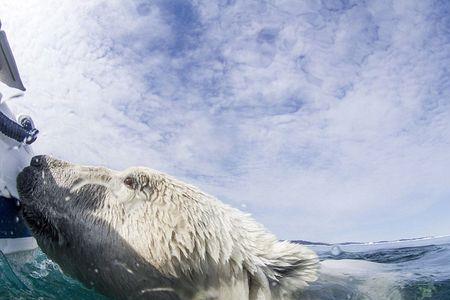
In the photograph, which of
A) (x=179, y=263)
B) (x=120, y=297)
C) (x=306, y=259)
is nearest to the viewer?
(x=179, y=263)

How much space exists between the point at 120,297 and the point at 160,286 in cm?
47

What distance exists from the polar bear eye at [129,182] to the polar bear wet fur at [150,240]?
1 cm

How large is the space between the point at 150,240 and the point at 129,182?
80 cm

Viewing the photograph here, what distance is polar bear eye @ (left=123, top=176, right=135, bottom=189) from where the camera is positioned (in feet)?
13.1

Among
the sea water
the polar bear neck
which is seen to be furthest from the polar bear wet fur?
the sea water

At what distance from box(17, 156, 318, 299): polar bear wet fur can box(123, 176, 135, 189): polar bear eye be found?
11 mm

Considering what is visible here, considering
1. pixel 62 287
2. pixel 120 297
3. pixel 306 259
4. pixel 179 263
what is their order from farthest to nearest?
pixel 62 287 < pixel 306 259 < pixel 120 297 < pixel 179 263

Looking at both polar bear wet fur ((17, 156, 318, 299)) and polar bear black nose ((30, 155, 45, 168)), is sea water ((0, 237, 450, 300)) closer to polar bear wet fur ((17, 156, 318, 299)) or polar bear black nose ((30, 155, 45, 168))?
polar bear wet fur ((17, 156, 318, 299))

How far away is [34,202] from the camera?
3730 mm

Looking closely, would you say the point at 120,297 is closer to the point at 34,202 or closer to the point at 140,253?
the point at 140,253

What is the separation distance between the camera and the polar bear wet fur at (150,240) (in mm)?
3432

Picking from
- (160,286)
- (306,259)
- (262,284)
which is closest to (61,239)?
(160,286)

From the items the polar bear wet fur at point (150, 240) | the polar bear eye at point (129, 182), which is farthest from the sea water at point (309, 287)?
the polar bear eye at point (129, 182)

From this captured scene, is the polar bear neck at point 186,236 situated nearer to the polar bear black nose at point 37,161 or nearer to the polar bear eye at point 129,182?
the polar bear eye at point 129,182
